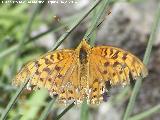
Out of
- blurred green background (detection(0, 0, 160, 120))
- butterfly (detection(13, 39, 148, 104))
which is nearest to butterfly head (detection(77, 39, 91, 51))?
butterfly (detection(13, 39, 148, 104))

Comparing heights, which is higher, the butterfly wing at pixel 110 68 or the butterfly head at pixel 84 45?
the butterfly head at pixel 84 45

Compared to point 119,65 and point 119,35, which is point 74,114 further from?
point 119,65

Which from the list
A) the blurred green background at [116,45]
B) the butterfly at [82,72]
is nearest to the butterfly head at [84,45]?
the butterfly at [82,72]

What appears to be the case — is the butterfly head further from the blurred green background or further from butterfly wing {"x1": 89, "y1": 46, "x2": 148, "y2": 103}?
the blurred green background

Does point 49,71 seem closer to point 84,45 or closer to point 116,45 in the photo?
point 84,45

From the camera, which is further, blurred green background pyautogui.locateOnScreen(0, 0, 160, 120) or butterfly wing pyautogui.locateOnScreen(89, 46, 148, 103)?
blurred green background pyautogui.locateOnScreen(0, 0, 160, 120)

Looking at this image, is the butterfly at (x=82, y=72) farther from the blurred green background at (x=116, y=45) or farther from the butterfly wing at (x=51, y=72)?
the blurred green background at (x=116, y=45)

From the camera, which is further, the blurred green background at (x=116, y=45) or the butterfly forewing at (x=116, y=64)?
the blurred green background at (x=116, y=45)

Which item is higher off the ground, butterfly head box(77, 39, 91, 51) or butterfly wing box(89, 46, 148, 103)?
butterfly head box(77, 39, 91, 51)

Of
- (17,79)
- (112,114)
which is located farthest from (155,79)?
(17,79)
